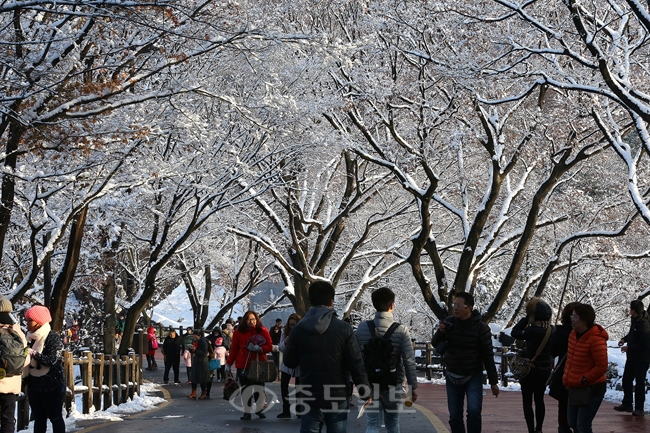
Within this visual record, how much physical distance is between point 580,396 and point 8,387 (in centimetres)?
546

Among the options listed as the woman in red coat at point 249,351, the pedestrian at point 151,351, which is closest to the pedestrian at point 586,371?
the woman in red coat at point 249,351

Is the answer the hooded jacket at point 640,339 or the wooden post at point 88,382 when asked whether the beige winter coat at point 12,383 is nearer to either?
the wooden post at point 88,382

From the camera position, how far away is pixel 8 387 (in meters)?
8.73

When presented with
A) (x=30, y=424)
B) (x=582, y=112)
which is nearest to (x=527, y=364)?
(x=30, y=424)

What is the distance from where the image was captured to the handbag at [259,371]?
13.0m

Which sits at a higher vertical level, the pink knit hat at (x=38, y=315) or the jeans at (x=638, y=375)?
the pink knit hat at (x=38, y=315)

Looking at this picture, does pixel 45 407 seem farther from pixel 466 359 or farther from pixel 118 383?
pixel 118 383

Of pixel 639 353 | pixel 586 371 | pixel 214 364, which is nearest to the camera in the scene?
pixel 586 371

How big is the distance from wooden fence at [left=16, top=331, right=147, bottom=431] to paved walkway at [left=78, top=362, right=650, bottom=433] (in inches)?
25.9

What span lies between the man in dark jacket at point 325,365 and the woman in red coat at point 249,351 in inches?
241

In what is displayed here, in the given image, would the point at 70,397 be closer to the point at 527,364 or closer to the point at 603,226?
the point at 527,364

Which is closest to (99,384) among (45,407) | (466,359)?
(45,407)

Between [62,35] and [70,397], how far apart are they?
518 centimetres

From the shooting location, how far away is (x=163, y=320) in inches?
2916
